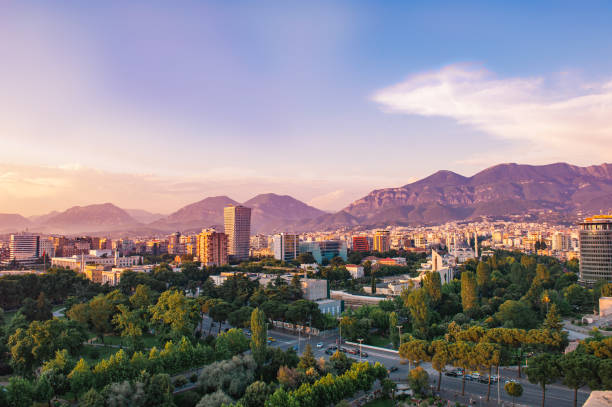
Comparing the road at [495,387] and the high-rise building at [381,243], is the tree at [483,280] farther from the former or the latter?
the high-rise building at [381,243]

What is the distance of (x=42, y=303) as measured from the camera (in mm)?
34344

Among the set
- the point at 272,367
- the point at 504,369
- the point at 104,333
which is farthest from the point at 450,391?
the point at 104,333

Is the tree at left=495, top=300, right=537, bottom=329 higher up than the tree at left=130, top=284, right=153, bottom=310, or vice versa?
the tree at left=130, top=284, right=153, bottom=310

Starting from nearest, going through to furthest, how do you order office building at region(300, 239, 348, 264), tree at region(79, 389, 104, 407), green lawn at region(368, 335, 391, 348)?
tree at region(79, 389, 104, 407), green lawn at region(368, 335, 391, 348), office building at region(300, 239, 348, 264)

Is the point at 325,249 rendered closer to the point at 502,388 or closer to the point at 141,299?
the point at 141,299

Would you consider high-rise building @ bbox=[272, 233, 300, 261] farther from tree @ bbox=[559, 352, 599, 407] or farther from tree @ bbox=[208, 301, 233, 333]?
tree @ bbox=[559, 352, 599, 407]

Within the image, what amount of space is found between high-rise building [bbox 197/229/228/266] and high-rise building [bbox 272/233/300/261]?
1337 cm

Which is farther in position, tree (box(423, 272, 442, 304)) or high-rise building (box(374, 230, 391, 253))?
high-rise building (box(374, 230, 391, 253))

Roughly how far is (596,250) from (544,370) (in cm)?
4454

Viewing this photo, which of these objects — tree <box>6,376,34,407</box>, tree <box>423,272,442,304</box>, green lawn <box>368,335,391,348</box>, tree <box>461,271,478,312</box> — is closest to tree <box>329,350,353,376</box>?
green lawn <box>368,335,391,348</box>

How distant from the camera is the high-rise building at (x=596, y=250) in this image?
55.1 meters

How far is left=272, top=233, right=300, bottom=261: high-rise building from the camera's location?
85.5 m

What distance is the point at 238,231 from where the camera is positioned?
300ft

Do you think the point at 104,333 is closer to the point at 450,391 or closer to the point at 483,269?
the point at 450,391
